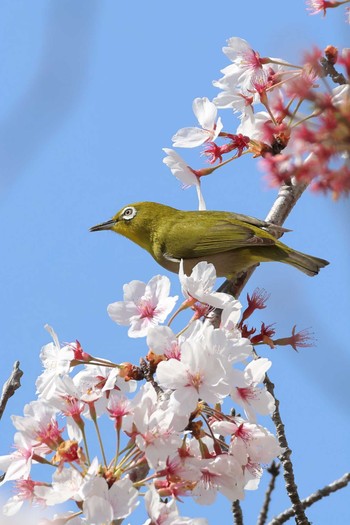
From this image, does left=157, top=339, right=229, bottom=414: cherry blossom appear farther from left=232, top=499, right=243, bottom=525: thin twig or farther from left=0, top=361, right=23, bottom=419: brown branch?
left=232, top=499, right=243, bottom=525: thin twig

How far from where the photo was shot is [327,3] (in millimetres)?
5527

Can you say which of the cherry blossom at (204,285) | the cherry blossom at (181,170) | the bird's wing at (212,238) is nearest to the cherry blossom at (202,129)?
the cherry blossom at (181,170)

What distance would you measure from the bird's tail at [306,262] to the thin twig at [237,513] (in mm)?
2542

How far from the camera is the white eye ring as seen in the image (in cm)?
852

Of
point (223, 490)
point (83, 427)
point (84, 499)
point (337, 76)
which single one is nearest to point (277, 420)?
point (223, 490)

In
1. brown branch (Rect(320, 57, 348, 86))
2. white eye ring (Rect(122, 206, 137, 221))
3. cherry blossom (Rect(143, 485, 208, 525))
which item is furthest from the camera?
white eye ring (Rect(122, 206, 137, 221))

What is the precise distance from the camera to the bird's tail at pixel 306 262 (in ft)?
22.4

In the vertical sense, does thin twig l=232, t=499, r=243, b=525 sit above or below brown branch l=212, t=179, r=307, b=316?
below

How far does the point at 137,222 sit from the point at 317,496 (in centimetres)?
423

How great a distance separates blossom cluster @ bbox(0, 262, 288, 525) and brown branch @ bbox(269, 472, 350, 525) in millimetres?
643

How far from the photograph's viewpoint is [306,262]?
6.83 m

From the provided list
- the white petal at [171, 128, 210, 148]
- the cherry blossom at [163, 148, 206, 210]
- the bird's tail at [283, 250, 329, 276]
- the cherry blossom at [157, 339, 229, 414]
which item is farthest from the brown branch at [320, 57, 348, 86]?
the cherry blossom at [157, 339, 229, 414]

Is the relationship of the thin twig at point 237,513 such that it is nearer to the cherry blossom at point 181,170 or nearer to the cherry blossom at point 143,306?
the cherry blossom at point 143,306

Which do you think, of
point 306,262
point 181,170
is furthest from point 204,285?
point 306,262
